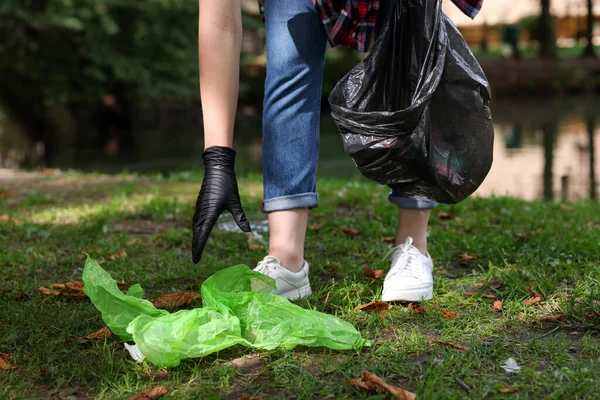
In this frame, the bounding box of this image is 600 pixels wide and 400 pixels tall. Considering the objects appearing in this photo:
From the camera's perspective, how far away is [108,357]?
1928 mm

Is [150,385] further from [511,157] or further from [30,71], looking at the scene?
[30,71]

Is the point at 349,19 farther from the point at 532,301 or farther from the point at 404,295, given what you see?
the point at 532,301

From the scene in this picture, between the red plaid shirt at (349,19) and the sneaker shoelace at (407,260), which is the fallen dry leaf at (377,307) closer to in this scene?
the sneaker shoelace at (407,260)

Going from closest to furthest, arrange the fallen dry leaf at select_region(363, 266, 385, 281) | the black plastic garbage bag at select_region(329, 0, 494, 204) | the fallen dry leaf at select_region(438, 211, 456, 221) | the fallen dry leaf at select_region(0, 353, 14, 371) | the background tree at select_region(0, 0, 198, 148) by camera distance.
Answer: the fallen dry leaf at select_region(0, 353, 14, 371), the black plastic garbage bag at select_region(329, 0, 494, 204), the fallen dry leaf at select_region(363, 266, 385, 281), the fallen dry leaf at select_region(438, 211, 456, 221), the background tree at select_region(0, 0, 198, 148)

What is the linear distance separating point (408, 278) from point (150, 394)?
3.44 ft

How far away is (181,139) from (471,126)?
532 inches

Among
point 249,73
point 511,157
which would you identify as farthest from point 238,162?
point 249,73

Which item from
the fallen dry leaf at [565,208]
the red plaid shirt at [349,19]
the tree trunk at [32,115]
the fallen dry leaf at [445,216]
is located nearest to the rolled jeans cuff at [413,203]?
the red plaid shirt at [349,19]

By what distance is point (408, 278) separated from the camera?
2.42m

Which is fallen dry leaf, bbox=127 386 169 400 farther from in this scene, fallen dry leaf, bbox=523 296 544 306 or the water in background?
the water in background

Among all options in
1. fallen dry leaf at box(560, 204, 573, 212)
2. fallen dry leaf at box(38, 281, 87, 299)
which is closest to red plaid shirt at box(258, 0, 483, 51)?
fallen dry leaf at box(38, 281, 87, 299)

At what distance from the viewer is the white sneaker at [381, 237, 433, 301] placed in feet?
7.82

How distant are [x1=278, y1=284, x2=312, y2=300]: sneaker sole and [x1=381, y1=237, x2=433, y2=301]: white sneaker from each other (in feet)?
0.88

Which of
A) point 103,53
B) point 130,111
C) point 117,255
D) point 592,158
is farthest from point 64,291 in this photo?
point 130,111
